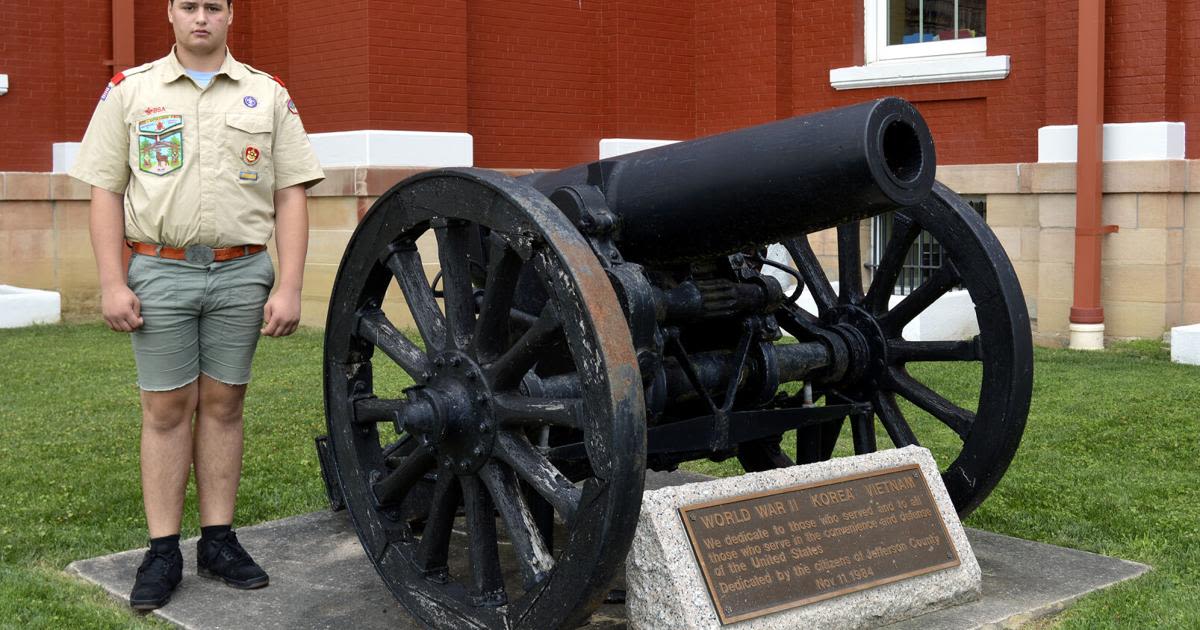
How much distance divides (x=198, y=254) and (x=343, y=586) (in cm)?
108

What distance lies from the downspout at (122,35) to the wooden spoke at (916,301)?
343 inches

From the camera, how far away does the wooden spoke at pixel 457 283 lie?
3725mm

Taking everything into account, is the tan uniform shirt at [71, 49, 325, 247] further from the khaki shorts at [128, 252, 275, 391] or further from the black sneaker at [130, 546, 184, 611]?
the black sneaker at [130, 546, 184, 611]

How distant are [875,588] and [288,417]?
13.9 ft

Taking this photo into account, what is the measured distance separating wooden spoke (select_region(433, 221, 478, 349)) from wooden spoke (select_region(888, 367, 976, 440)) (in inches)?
61.1

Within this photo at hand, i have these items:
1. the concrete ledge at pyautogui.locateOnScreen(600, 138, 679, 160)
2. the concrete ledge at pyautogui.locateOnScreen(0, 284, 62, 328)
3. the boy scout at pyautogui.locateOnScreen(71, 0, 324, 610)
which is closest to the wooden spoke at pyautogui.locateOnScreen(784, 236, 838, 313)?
the boy scout at pyautogui.locateOnScreen(71, 0, 324, 610)

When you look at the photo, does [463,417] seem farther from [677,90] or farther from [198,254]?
[677,90]

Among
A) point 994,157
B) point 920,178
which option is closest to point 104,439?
point 920,178

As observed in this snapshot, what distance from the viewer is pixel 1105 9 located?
10203 mm

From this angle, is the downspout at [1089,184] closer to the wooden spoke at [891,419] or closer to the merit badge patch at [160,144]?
the wooden spoke at [891,419]

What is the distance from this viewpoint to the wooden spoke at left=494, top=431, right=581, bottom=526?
3334mm

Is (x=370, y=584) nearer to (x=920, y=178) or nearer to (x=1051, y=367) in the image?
(x=920, y=178)

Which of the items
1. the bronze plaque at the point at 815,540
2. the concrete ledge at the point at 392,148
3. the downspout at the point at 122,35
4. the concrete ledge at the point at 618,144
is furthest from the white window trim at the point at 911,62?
the bronze plaque at the point at 815,540

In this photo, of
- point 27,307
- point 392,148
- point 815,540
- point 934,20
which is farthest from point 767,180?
point 27,307
